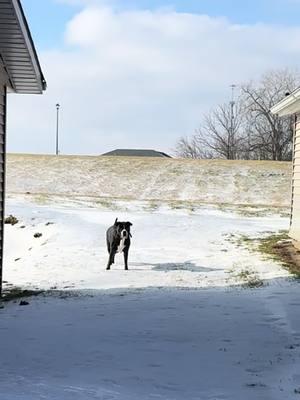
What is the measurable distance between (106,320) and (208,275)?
482cm

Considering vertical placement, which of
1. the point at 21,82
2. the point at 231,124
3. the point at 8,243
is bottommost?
the point at 8,243

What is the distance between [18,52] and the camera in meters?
9.50

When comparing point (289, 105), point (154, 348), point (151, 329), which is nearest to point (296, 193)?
point (289, 105)

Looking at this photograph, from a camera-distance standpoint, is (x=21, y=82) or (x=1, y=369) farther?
(x=21, y=82)

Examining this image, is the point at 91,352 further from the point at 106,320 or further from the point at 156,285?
the point at 156,285

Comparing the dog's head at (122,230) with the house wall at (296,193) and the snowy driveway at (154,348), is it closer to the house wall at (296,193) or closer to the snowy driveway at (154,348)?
the snowy driveway at (154,348)

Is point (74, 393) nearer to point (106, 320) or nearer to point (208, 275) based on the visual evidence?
point (106, 320)

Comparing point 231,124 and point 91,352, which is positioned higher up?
point 231,124

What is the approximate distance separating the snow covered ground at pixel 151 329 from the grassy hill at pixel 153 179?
1995 centimetres

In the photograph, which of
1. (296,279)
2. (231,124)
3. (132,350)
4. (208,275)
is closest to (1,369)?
(132,350)

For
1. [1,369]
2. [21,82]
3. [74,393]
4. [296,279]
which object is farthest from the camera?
[21,82]

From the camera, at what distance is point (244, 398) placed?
14.1 ft

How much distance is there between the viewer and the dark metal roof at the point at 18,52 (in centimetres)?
823

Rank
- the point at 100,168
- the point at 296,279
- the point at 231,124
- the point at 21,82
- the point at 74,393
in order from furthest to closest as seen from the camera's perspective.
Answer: the point at 231,124
the point at 100,168
the point at 21,82
the point at 296,279
the point at 74,393
